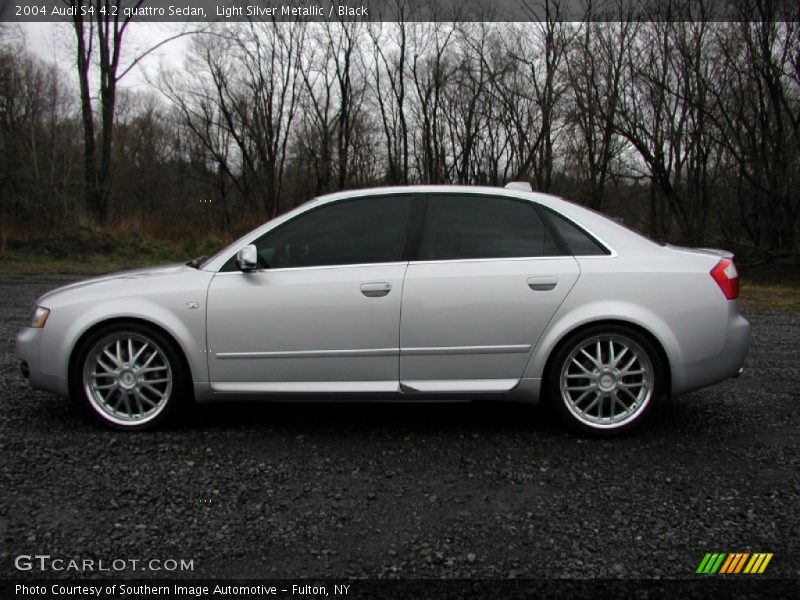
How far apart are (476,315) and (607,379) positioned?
2.98 ft

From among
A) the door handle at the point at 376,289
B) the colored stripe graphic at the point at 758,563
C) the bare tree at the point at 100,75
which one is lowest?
the colored stripe graphic at the point at 758,563

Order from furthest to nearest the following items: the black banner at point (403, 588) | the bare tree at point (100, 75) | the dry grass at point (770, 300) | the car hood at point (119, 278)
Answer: the bare tree at point (100, 75), the dry grass at point (770, 300), the car hood at point (119, 278), the black banner at point (403, 588)

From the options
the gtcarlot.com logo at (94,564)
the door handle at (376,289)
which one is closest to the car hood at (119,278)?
the door handle at (376,289)

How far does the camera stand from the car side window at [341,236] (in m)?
3.91

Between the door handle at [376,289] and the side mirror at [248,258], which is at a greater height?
the side mirror at [248,258]

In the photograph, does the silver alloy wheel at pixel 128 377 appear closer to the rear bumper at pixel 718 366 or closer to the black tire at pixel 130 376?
the black tire at pixel 130 376

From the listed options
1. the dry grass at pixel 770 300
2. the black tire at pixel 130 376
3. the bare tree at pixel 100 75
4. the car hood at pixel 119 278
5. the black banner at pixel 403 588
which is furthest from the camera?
the bare tree at pixel 100 75

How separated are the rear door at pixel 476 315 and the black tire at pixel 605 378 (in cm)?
25

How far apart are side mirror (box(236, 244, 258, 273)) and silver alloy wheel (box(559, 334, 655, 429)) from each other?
200 centimetres

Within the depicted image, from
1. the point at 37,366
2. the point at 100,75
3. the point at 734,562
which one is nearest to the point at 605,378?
the point at 734,562

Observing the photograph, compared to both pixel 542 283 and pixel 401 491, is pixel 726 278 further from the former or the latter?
pixel 401 491

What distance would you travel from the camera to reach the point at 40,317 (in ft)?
12.9

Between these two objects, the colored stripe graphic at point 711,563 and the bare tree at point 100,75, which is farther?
the bare tree at point 100,75

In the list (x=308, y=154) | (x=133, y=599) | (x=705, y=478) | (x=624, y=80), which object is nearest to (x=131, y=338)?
(x=133, y=599)
